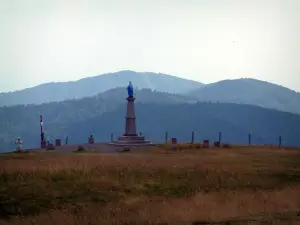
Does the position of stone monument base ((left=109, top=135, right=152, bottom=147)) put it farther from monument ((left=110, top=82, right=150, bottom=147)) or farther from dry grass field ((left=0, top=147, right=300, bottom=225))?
dry grass field ((left=0, top=147, right=300, bottom=225))

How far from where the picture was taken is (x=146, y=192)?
23.4 meters

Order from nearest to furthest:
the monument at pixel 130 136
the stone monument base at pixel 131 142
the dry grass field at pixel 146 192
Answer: the dry grass field at pixel 146 192, the stone monument base at pixel 131 142, the monument at pixel 130 136

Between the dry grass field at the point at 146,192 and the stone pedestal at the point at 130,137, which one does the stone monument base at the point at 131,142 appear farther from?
the dry grass field at the point at 146,192

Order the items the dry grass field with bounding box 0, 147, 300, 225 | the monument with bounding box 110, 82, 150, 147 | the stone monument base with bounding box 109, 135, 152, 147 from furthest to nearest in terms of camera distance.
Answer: the monument with bounding box 110, 82, 150, 147 → the stone monument base with bounding box 109, 135, 152, 147 → the dry grass field with bounding box 0, 147, 300, 225

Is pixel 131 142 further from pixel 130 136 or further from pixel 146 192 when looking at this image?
pixel 146 192

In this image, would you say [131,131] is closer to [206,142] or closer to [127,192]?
[206,142]

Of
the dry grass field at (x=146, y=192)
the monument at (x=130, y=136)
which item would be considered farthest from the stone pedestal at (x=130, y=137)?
the dry grass field at (x=146, y=192)

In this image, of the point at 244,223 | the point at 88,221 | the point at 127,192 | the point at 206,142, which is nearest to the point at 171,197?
the point at 127,192

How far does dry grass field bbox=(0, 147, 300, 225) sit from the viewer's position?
60.5ft

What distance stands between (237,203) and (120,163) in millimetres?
10177

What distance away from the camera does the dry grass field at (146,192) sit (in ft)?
60.5

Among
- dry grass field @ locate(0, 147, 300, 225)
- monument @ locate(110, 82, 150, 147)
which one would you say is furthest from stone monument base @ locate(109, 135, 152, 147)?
dry grass field @ locate(0, 147, 300, 225)

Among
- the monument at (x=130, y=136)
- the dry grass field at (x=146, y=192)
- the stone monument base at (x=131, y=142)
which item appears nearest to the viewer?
the dry grass field at (x=146, y=192)

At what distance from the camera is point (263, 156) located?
37281 millimetres
